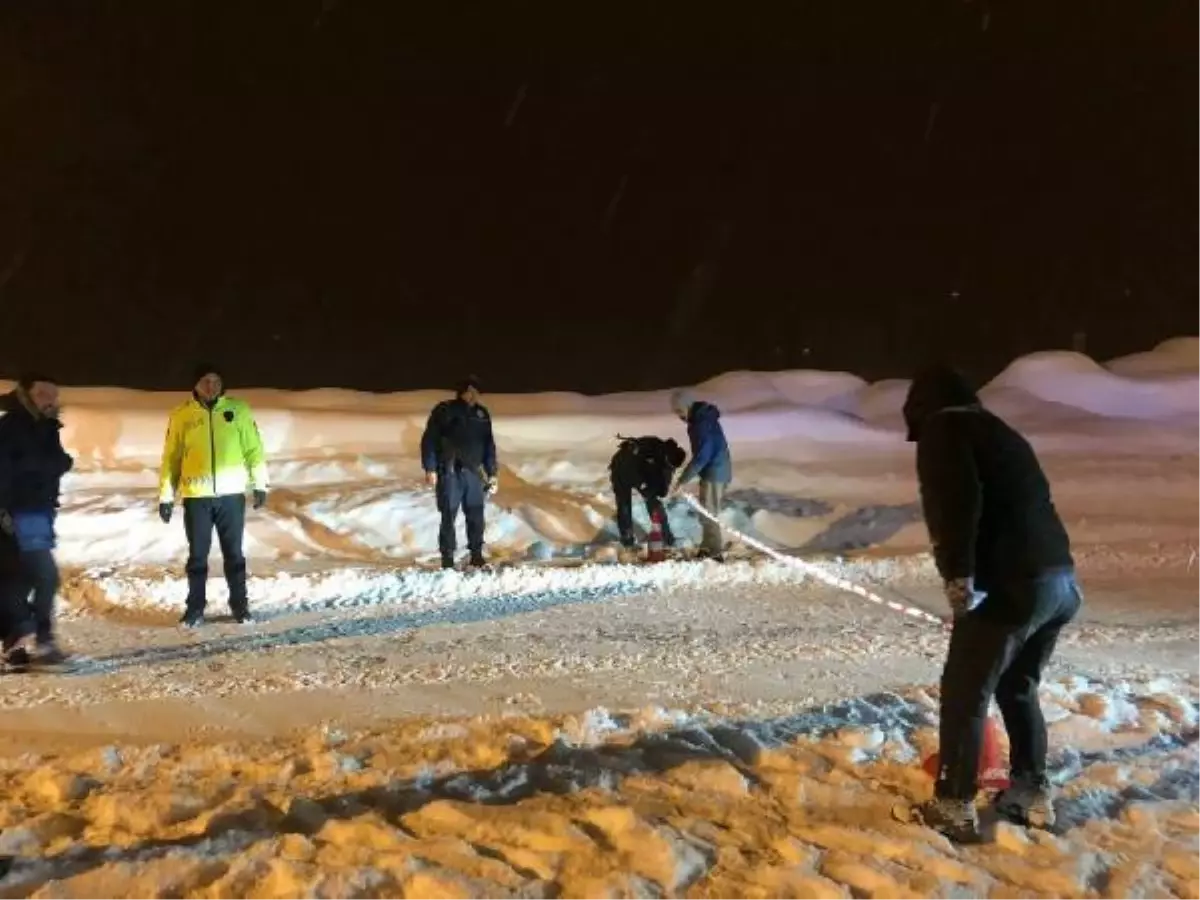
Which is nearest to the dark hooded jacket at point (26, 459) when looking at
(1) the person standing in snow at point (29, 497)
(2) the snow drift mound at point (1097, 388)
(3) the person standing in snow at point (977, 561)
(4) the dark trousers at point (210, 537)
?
(1) the person standing in snow at point (29, 497)

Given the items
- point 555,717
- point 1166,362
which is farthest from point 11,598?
point 1166,362

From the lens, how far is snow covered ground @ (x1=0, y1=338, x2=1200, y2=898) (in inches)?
143

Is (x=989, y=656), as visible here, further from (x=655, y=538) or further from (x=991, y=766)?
(x=655, y=538)

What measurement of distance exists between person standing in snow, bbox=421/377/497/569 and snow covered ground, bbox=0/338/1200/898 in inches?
27.9

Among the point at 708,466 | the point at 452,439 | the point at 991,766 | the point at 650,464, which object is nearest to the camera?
the point at 991,766

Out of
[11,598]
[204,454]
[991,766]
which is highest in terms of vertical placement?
[204,454]

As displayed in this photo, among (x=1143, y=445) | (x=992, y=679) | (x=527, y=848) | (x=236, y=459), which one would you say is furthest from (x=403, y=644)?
(x=1143, y=445)

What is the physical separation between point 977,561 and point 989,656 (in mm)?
310

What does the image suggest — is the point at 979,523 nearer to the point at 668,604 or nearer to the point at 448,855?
the point at 448,855

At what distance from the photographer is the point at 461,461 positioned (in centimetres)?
988

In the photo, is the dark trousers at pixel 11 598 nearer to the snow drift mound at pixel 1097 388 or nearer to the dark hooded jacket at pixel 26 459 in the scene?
the dark hooded jacket at pixel 26 459

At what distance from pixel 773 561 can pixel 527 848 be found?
6595 mm

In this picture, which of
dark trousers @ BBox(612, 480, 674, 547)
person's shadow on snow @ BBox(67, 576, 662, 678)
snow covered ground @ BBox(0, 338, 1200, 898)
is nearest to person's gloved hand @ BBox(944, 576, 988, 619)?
snow covered ground @ BBox(0, 338, 1200, 898)

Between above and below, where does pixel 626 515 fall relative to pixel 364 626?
above
